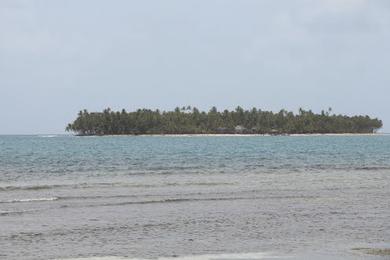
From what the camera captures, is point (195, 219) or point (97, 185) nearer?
point (195, 219)

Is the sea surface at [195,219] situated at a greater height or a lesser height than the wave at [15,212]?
greater

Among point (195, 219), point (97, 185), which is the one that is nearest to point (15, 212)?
point (195, 219)

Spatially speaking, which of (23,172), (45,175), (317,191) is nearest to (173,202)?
(317,191)

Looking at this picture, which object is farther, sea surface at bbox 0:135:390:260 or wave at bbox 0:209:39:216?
wave at bbox 0:209:39:216

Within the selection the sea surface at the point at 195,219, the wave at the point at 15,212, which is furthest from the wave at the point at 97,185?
the wave at the point at 15,212

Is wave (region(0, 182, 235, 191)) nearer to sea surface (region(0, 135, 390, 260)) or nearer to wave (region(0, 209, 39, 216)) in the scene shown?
sea surface (region(0, 135, 390, 260))

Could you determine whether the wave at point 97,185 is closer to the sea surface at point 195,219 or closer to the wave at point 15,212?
the sea surface at point 195,219

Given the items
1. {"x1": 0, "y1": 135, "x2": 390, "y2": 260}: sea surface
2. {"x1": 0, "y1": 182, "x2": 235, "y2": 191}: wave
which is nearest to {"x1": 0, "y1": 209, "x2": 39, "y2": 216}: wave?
{"x1": 0, "y1": 135, "x2": 390, "y2": 260}: sea surface

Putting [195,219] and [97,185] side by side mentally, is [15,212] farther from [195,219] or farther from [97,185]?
[97,185]

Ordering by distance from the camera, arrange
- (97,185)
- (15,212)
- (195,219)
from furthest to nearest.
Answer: (97,185) → (15,212) → (195,219)

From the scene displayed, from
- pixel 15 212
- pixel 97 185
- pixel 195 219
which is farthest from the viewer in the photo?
pixel 97 185

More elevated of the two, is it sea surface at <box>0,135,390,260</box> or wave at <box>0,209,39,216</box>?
sea surface at <box>0,135,390,260</box>

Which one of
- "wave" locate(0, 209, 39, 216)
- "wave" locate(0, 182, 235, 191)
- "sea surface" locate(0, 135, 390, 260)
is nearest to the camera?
"sea surface" locate(0, 135, 390, 260)

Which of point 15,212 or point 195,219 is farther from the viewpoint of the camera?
point 15,212
